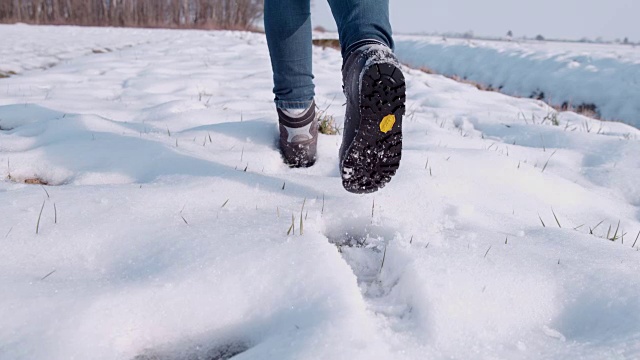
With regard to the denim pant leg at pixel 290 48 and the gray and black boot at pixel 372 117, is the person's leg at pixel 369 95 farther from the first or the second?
the denim pant leg at pixel 290 48

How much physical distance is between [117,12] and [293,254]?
93.7 ft

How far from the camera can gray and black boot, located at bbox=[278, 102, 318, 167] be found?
1.42 meters

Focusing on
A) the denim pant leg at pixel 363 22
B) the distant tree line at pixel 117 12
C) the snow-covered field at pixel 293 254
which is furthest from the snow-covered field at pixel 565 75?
the distant tree line at pixel 117 12

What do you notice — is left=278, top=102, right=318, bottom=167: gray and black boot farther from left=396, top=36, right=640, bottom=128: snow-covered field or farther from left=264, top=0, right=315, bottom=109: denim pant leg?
left=396, top=36, right=640, bottom=128: snow-covered field

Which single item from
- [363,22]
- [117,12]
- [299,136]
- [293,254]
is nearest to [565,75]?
[299,136]

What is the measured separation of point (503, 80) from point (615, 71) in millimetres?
1973

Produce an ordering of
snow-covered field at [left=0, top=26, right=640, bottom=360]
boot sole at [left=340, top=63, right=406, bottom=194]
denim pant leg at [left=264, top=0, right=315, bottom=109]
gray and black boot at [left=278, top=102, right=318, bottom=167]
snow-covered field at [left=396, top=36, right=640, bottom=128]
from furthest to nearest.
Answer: snow-covered field at [left=396, top=36, right=640, bottom=128]
gray and black boot at [left=278, top=102, right=318, bottom=167]
denim pant leg at [left=264, top=0, right=315, bottom=109]
boot sole at [left=340, top=63, right=406, bottom=194]
snow-covered field at [left=0, top=26, right=640, bottom=360]

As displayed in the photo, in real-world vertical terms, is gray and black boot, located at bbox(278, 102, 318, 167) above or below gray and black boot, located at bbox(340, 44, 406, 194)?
below

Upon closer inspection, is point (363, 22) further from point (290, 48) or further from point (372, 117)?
point (290, 48)

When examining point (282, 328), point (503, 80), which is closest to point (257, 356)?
point (282, 328)

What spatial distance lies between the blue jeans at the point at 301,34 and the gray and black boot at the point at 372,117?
5cm

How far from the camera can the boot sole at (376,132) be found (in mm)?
922

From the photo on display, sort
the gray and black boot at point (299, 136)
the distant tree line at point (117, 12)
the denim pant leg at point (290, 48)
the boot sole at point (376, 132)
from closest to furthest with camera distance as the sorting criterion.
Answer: the boot sole at point (376, 132)
the denim pant leg at point (290, 48)
the gray and black boot at point (299, 136)
the distant tree line at point (117, 12)

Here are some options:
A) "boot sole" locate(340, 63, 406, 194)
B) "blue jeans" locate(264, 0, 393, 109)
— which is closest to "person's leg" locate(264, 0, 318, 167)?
"blue jeans" locate(264, 0, 393, 109)
